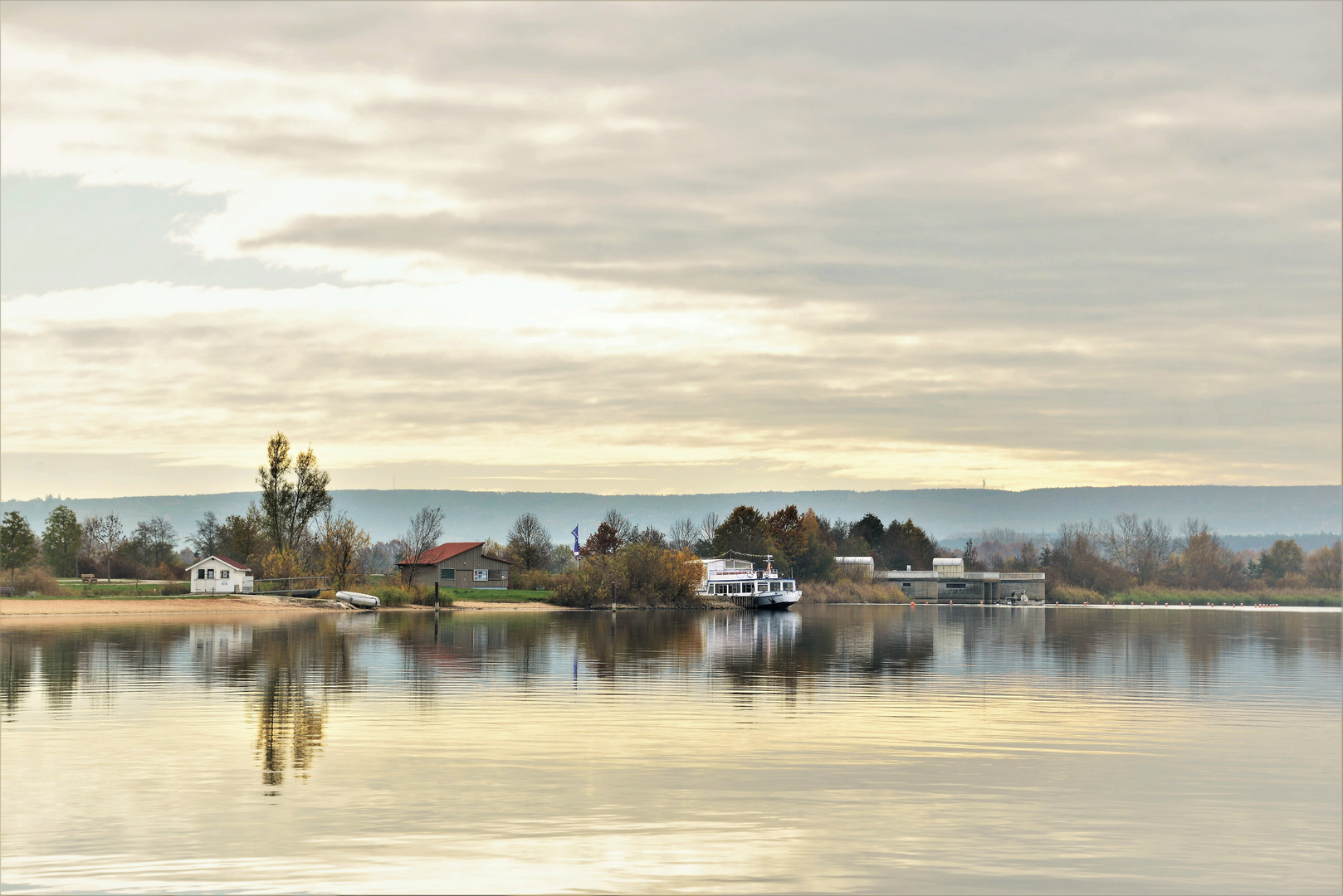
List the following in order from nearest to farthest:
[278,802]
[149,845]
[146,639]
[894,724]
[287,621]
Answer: [149,845]
[278,802]
[894,724]
[146,639]
[287,621]

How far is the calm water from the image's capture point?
15.7 m

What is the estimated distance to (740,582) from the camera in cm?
15312

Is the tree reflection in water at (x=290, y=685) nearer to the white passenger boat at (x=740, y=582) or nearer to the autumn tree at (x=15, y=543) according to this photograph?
the autumn tree at (x=15, y=543)

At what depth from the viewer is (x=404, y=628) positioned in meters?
74.9

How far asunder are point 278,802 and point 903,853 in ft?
32.3

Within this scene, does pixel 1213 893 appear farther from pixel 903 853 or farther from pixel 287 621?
pixel 287 621

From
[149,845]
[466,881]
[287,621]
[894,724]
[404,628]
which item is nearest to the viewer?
[466,881]

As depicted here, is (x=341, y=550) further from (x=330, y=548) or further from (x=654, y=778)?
(x=654, y=778)

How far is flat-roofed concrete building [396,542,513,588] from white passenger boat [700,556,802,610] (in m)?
26.3

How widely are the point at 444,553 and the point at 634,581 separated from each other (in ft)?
70.6

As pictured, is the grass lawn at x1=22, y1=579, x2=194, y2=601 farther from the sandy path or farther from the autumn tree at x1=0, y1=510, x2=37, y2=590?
the autumn tree at x1=0, y1=510, x2=37, y2=590

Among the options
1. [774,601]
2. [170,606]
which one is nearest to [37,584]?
[170,606]

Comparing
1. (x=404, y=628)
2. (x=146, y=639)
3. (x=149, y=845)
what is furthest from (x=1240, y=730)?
(x=404, y=628)

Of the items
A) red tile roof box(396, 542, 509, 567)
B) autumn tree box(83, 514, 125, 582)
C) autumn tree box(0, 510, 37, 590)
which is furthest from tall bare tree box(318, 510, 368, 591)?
autumn tree box(83, 514, 125, 582)
